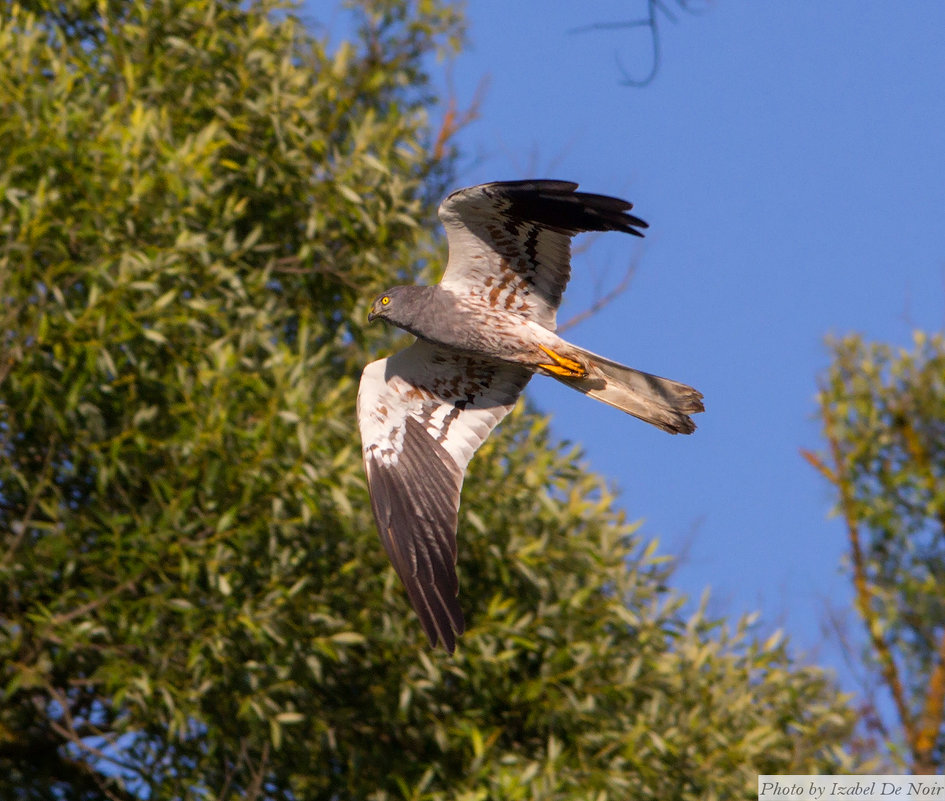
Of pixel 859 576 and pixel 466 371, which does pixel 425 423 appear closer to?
pixel 466 371

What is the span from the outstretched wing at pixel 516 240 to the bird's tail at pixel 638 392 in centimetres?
29

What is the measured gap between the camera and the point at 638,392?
6562mm

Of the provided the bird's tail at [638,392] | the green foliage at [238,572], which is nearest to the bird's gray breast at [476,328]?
the bird's tail at [638,392]

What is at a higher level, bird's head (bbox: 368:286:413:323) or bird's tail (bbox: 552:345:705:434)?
bird's head (bbox: 368:286:413:323)

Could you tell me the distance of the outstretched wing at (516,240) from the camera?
6000 mm

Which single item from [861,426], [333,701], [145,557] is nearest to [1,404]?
[145,557]

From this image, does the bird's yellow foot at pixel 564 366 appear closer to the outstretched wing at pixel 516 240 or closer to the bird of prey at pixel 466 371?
the bird of prey at pixel 466 371

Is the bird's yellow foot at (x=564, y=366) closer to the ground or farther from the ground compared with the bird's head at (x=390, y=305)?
closer to the ground

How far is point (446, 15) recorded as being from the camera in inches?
474

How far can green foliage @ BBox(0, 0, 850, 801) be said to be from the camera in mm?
7910

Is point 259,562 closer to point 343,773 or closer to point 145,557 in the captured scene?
point 145,557

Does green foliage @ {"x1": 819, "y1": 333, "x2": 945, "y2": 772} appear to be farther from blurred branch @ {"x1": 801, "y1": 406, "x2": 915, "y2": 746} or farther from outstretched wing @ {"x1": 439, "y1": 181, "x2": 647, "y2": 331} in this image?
outstretched wing @ {"x1": 439, "y1": 181, "x2": 647, "y2": 331}

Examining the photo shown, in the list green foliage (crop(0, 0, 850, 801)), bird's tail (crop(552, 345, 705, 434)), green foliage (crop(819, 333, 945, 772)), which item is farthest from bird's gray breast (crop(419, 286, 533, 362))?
green foliage (crop(819, 333, 945, 772))

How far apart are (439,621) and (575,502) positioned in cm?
304
